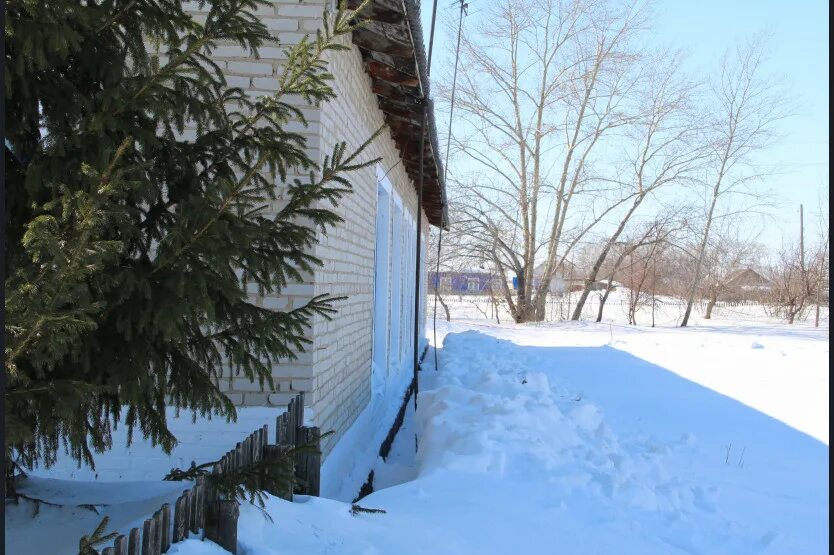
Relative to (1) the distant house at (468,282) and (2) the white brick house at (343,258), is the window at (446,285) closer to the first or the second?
(1) the distant house at (468,282)

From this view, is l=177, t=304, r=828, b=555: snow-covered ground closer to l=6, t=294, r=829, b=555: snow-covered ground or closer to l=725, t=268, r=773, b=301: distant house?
l=6, t=294, r=829, b=555: snow-covered ground

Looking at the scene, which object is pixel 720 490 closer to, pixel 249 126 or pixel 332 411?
pixel 332 411

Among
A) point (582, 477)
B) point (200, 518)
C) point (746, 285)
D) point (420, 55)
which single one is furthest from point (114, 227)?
point (746, 285)

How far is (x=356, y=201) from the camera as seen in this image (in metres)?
5.80

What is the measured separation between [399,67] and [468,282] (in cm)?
2832

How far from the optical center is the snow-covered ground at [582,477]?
9.91 feet

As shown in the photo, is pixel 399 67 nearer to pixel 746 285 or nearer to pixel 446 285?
pixel 446 285

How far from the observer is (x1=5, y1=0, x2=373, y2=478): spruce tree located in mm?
1709

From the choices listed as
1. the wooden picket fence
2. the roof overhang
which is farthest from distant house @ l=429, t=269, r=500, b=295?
the wooden picket fence

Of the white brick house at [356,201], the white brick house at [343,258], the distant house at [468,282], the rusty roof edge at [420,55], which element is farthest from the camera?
the distant house at [468,282]

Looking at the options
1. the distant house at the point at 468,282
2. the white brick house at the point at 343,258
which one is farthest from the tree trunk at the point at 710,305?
the white brick house at the point at 343,258

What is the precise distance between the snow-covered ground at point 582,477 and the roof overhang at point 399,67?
225 centimetres

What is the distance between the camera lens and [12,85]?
1.97 meters

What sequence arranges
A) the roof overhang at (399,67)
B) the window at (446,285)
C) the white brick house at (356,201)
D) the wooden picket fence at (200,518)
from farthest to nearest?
the window at (446,285), the roof overhang at (399,67), the white brick house at (356,201), the wooden picket fence at (200,518)
